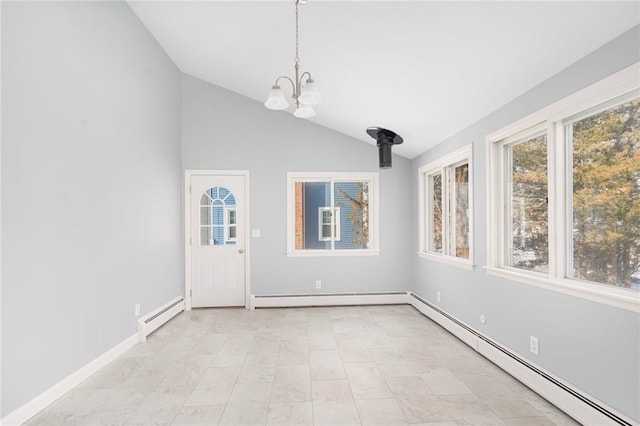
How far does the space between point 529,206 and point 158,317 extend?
4.16m

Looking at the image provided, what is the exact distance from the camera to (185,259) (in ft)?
17.1

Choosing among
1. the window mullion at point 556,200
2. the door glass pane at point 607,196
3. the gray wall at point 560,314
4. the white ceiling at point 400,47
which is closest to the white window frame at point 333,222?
the white ceiling at point 400,47

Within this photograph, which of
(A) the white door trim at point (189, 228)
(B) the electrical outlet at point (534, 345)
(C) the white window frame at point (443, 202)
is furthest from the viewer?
(A) the white door trim at point (189, 228)

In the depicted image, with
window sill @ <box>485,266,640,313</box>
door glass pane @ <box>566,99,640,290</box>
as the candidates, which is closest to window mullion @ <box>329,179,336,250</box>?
window sill @ <box>485,266,640,313</box>

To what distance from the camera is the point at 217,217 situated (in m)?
5.34

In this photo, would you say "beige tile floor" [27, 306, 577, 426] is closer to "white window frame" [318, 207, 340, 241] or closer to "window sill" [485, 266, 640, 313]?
"window sill" [485, 266, 640, 313]

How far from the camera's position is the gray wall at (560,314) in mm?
1927

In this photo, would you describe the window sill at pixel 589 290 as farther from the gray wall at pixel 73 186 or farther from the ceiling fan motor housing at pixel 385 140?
the gray wall at pixel 73 186

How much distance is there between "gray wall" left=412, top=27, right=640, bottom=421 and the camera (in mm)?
1927

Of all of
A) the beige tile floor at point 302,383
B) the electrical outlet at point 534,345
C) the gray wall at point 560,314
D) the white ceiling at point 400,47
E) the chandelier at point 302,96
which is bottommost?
the beige tile floor at point 302,383

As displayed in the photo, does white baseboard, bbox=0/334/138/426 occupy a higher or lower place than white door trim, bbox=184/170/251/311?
lower

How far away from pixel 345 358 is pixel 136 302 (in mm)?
2308

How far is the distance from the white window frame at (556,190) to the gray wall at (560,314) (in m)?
0.06

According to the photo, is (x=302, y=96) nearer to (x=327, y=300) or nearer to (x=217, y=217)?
(x=217, y=217)
